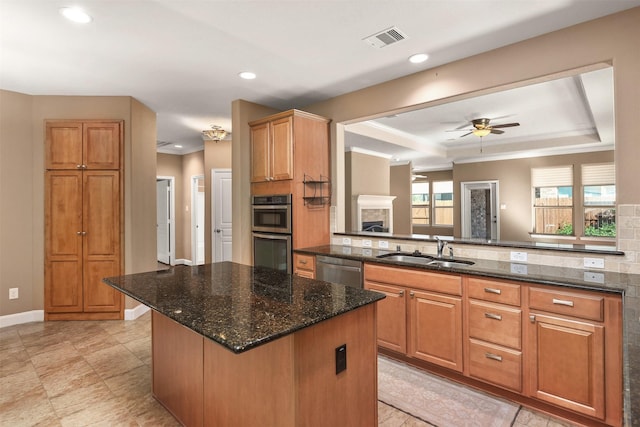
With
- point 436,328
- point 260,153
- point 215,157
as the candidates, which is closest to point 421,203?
point 215,157

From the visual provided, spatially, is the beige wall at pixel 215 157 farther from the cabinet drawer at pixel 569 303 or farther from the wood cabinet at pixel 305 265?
the cabinet drawer at pixel 569 303

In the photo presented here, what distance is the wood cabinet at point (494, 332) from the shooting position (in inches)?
87.0

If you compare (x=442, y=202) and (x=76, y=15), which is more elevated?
(x=76, y=15)

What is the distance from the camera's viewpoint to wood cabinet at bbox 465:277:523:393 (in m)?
2.21

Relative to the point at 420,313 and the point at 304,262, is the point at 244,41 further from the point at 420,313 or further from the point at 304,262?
the point at 420,313

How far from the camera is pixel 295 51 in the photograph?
113 inches

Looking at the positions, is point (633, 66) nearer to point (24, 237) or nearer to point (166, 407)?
point (166, 407)

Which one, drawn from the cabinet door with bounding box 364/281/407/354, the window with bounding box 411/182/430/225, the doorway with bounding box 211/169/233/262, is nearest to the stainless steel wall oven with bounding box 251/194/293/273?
the cabinet door with bounding box 364/281/407/354

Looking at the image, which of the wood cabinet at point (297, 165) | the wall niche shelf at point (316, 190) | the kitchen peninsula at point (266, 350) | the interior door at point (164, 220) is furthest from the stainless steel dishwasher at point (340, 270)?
the interior door at point (164, 220)

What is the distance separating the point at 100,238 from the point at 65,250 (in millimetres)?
429

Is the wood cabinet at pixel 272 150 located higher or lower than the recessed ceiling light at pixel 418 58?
lower

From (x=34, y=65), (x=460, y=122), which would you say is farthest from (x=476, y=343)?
(x=34, y=65)

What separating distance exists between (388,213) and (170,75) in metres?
5.62

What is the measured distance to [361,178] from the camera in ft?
23.2
